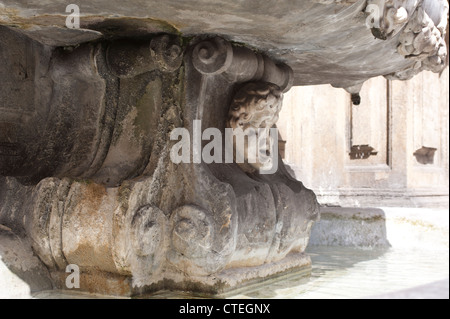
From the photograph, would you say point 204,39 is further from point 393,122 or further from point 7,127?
point 393,122

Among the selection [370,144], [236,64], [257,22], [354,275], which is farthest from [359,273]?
[370,144]

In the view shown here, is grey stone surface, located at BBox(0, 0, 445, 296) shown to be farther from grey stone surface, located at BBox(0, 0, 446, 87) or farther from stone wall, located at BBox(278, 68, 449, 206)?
stone wall, located at BBox(278, 68, 449, 206)

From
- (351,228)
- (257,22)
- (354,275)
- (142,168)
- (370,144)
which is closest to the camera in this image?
(257,22)

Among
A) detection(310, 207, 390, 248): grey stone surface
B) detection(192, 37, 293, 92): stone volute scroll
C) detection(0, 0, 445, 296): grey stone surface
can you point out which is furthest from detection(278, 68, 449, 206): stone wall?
detection(0, 0, 445, 296): grey stone surface

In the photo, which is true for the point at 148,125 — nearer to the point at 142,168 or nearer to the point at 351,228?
the point at 142,168

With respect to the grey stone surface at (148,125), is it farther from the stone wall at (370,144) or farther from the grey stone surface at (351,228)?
the stone wall at (370,144)

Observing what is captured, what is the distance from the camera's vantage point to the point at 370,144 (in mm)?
5035

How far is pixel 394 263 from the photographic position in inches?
103

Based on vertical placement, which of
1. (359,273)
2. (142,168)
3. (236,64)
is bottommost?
(359,273)

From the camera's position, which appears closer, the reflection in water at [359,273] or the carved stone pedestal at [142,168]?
the carved stone pedestal at [142,168]

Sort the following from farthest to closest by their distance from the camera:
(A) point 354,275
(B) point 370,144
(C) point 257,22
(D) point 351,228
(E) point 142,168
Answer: (B) point 370,144 → (D) point 351,228 → (A) point 354,275 → (E) point 142,168 → (C) point 257,22

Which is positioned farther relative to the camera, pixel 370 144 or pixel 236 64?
pixel 370 144

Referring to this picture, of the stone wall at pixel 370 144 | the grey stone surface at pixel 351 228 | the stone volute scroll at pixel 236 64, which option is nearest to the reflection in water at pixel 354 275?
the grey stone surface at pixel 351 228

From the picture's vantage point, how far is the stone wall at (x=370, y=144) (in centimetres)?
480
